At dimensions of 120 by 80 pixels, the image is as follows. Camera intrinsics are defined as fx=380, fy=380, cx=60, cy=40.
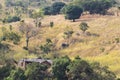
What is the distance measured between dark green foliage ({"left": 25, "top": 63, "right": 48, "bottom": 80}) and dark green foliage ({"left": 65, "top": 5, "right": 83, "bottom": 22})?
179 ft

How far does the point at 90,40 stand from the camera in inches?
4884

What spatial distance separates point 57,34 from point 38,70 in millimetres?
46858

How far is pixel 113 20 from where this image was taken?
13538 cm

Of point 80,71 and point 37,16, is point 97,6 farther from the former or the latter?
point 80,71

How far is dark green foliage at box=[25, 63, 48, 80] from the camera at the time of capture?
277ft

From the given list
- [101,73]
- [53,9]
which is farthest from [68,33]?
[101,73]

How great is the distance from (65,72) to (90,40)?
40.9m

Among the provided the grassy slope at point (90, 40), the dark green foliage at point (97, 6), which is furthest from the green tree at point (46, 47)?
the dark green foliage at point (97, 6)

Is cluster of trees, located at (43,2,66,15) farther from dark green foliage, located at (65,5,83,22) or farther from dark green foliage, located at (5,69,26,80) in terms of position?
dark green foliage, located at (5,69,26,80)

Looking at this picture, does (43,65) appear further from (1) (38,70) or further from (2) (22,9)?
(2) (22,9)

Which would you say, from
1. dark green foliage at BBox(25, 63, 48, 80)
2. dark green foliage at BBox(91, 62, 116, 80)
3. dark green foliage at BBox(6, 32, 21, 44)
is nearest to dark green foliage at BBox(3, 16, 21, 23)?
dark green foliage at BBox(6, 32, 21, 44)

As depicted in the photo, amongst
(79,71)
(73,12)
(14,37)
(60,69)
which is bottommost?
(14,37)

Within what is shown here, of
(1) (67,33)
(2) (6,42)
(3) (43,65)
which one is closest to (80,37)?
(1) (67,33)

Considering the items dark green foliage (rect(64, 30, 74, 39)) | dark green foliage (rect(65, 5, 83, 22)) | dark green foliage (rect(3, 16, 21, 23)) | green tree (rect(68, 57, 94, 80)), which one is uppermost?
dark green foliage (rect(65, 5, 83, 22))
